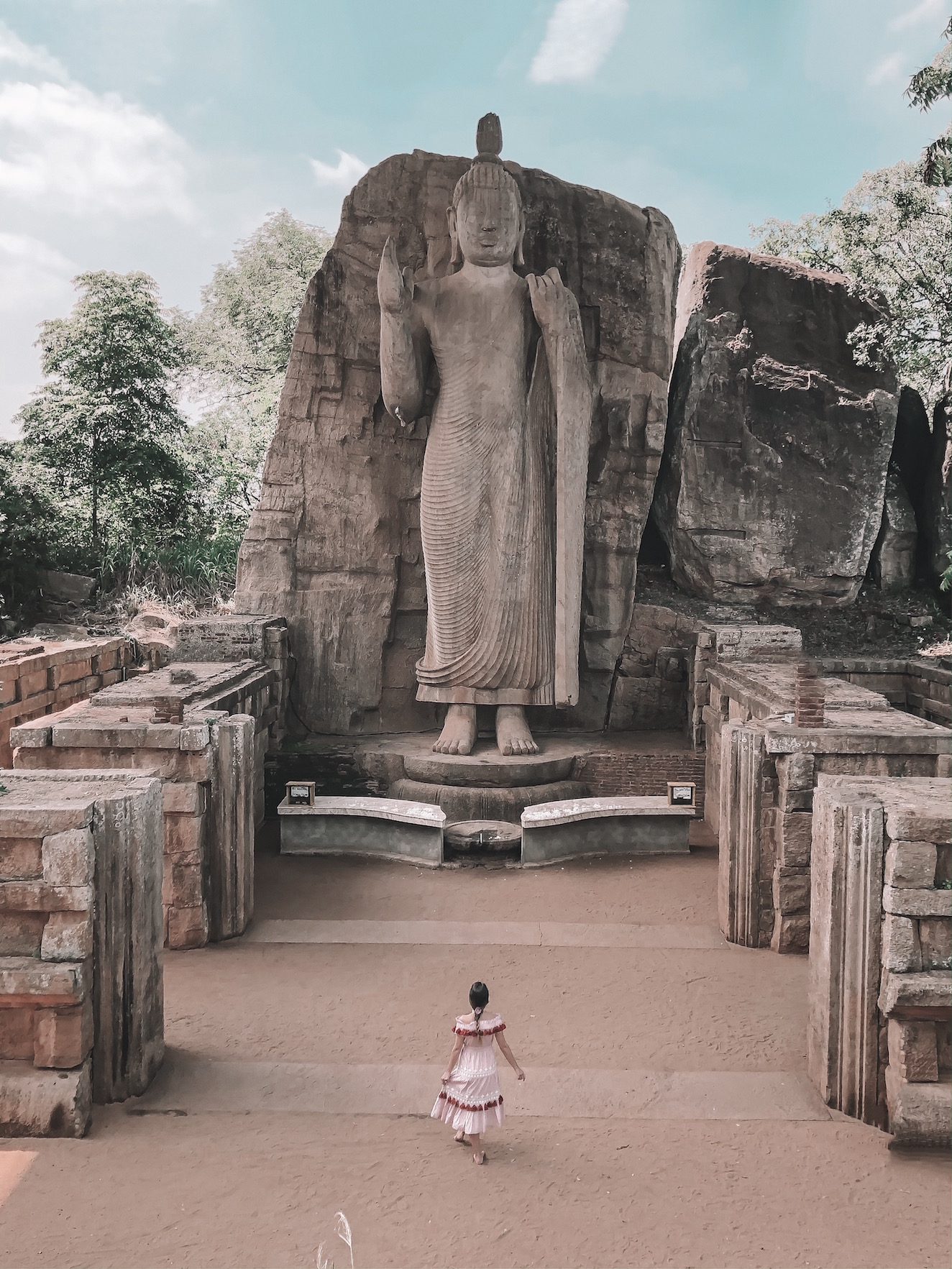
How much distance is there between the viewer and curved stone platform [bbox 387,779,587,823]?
6.79m

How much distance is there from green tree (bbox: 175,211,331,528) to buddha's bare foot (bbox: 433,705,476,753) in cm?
666

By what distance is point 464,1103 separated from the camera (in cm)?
324

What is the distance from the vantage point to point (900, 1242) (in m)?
2.84

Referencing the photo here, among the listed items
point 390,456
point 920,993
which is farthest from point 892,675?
point 920,993

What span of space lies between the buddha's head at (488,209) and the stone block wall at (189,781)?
4.00 m

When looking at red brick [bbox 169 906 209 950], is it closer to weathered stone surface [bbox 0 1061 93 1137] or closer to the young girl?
weathered stone surface [bbox 0 1061 93 1137]

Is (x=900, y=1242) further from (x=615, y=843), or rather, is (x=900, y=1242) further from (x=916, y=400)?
(x=916, y=400)

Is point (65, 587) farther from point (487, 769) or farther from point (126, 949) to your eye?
point (126, 949)

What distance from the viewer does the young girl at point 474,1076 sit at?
3.24m

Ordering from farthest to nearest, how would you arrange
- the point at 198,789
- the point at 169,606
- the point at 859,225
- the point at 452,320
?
1. the point at 169,606
2. the point at 859,225
3. the point at 452,320
4. the point at 198,789

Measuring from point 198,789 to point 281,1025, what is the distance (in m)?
1.28

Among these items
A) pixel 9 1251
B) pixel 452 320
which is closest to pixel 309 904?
pixel 9 1251

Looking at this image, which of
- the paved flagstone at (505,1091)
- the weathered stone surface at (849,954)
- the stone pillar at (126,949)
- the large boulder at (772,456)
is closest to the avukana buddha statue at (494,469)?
the large boulder at (772,456)

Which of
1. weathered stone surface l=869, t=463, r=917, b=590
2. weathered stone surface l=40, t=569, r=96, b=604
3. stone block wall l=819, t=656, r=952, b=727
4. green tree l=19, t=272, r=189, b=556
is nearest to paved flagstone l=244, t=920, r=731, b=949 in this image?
stone block wall l=819, t=656, r=952, b=727
